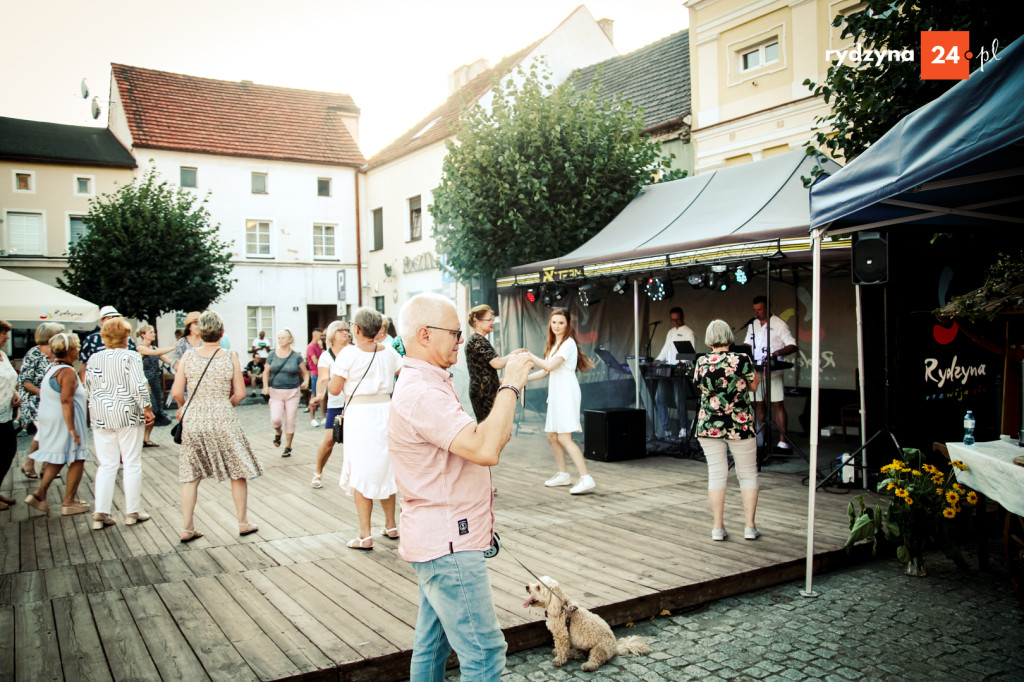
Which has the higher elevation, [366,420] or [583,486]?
[366,420]

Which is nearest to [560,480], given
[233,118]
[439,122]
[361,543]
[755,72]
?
[361,543]

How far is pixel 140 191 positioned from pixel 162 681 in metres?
22.2

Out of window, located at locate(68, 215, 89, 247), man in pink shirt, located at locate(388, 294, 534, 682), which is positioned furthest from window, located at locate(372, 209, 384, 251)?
man in pink shirt, located at locate(388, 294, 534, 682)

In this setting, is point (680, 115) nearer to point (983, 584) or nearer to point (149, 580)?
point (983, 584)

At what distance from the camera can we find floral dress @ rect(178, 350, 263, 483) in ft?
18.1

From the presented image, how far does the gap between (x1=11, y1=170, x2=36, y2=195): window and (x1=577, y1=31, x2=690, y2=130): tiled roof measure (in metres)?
19.5

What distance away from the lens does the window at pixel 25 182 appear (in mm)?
25703

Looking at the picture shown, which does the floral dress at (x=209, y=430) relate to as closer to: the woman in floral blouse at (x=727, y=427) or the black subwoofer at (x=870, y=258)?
the woman in floral blouse at (x=727, y=427)

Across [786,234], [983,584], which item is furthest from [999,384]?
[983,584]

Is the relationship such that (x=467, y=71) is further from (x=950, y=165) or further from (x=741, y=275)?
(x=950, y=165)

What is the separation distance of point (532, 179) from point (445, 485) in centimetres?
1056

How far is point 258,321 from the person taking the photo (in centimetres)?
2758

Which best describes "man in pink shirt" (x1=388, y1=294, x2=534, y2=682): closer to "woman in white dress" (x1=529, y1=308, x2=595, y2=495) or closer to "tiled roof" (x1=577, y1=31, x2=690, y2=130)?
"woman in white dress" (x1=529, y1=308, x2=595, y2=495)

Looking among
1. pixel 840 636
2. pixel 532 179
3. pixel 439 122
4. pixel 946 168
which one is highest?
pixel 439 122
